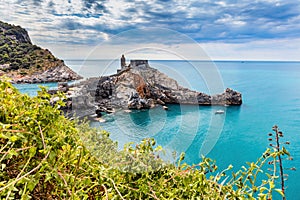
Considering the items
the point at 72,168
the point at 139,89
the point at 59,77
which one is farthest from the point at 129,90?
the point at 59,77

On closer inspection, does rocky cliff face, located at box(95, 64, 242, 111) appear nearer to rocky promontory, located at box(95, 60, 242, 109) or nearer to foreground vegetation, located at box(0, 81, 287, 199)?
rocky promontory, located at box(95, 60, 242, 109)

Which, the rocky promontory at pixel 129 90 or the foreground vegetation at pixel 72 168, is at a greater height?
the rocky promontory at pixel 129 90

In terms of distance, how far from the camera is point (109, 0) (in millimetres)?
710

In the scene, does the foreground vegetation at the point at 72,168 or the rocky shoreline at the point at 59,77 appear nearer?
the foreground vegetation at the point at 72,168

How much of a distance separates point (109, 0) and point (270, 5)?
4.24 metres

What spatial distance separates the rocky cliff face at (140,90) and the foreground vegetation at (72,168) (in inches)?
8.2

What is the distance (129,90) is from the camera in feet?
2.20

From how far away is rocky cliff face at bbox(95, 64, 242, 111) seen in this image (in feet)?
A: 2.20

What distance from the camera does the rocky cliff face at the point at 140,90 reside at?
670 millimetres

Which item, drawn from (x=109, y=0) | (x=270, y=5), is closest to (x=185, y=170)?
(x=109, y=0)

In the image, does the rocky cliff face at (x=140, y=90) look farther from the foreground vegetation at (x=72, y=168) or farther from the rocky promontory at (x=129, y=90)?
the foreground vegetation at (x=72, y=168)

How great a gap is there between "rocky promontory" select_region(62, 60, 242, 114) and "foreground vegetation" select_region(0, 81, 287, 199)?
187mm

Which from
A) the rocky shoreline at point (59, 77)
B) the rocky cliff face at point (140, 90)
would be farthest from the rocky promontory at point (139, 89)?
the rocky shoreline at point (59, 77)

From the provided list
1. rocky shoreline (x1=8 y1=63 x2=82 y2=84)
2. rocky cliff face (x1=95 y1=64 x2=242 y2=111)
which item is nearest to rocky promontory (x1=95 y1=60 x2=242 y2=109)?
rocky cliff face (x1=95 y1=64 x2=242 y2=111)
